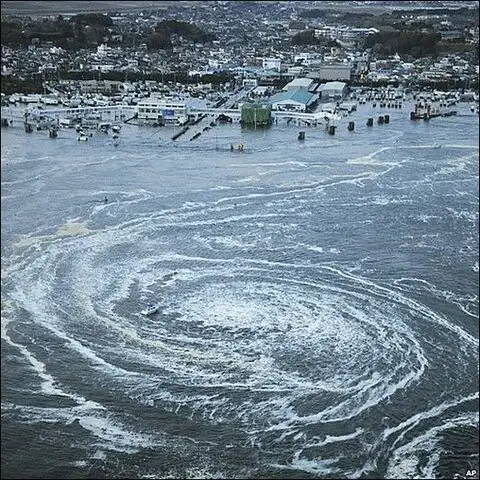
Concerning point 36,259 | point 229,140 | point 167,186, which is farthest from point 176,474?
point 229,140

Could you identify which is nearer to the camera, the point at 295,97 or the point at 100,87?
the point at 295,97

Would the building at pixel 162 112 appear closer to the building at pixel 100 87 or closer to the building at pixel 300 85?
the building at pixel 100 87

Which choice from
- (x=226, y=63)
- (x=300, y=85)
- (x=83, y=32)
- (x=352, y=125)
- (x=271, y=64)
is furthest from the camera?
(x=83, y=32)

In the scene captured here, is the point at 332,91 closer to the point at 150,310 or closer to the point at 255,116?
the point at 255,116

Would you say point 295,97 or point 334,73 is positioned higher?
point 334,73

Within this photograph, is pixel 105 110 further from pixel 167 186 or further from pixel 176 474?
pixel 176 474

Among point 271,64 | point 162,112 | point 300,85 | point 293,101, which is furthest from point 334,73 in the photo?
point 162,112

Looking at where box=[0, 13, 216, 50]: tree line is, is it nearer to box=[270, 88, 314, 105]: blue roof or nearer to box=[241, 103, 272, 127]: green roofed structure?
box=[270, 88, 314, 105]: blue roof

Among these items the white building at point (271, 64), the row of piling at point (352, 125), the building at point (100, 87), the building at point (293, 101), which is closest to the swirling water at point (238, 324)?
the row of piling at point (352, 125)
